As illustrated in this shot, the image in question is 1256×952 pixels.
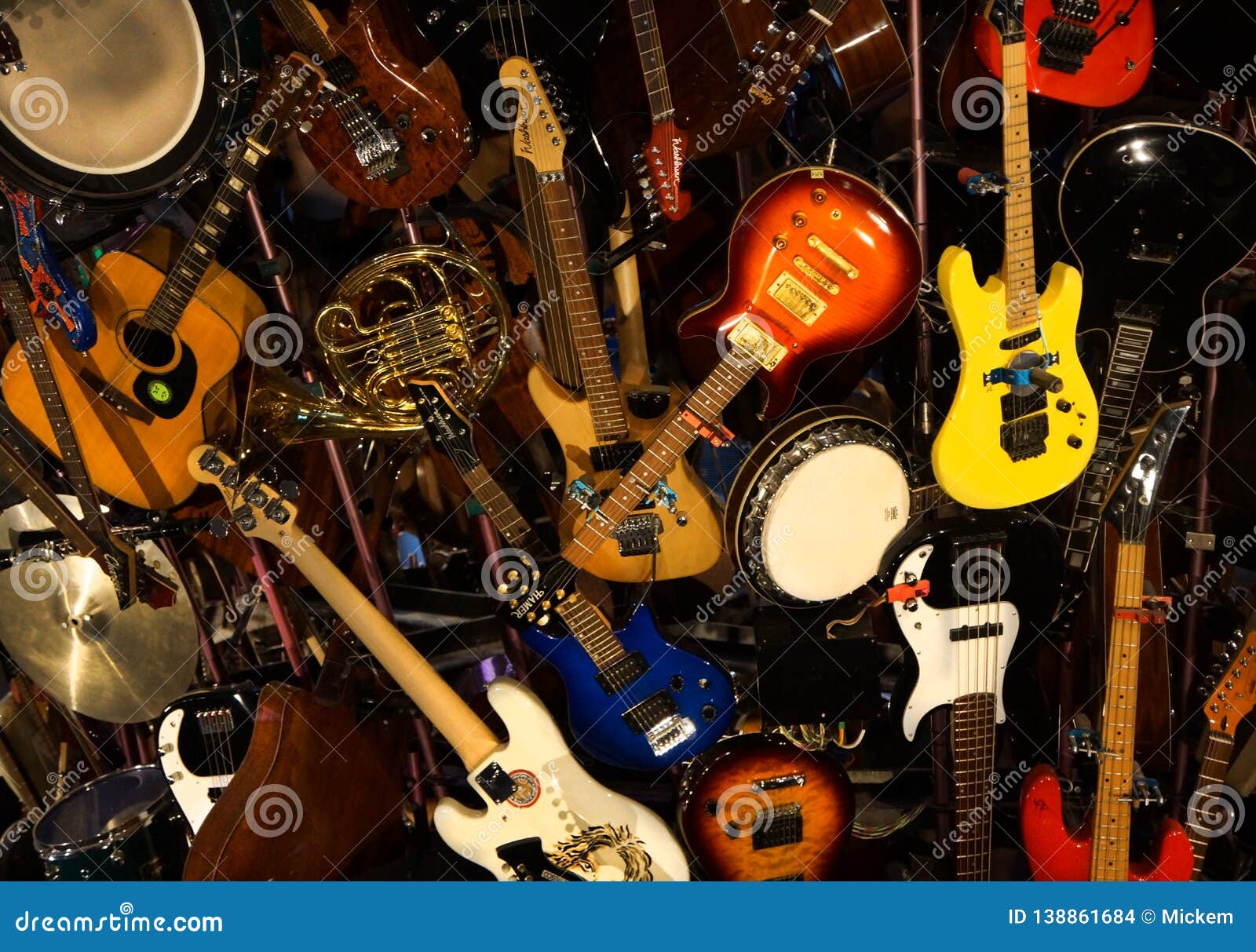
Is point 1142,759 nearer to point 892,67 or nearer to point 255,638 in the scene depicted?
point 892,67

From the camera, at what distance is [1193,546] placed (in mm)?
3424

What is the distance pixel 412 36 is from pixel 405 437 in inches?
44.9

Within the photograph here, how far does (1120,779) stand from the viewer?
3221 mm

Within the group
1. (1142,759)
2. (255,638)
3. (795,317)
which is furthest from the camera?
(255,638)

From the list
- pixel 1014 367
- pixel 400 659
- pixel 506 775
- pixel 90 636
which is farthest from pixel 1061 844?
pixel 90 636

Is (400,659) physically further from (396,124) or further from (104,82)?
(104,82)

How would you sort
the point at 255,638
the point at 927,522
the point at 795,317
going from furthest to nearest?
the point at 255,638 < the point at 927,522 < the point at 795,317

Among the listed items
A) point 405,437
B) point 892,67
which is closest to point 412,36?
point 405,437

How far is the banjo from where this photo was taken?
3027mm

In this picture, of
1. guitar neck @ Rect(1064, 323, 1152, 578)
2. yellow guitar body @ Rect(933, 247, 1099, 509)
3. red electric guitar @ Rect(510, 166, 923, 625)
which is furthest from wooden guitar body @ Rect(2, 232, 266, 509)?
guitar neck @ Rect(1064, 323, 1152, 578)

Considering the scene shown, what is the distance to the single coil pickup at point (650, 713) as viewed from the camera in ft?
10.6

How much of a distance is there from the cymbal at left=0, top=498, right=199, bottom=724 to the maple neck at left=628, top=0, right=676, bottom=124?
7.02ft

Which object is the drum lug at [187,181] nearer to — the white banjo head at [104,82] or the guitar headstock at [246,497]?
the white banjo head at [104,82]

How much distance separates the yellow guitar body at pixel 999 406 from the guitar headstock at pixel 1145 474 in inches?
5.4
